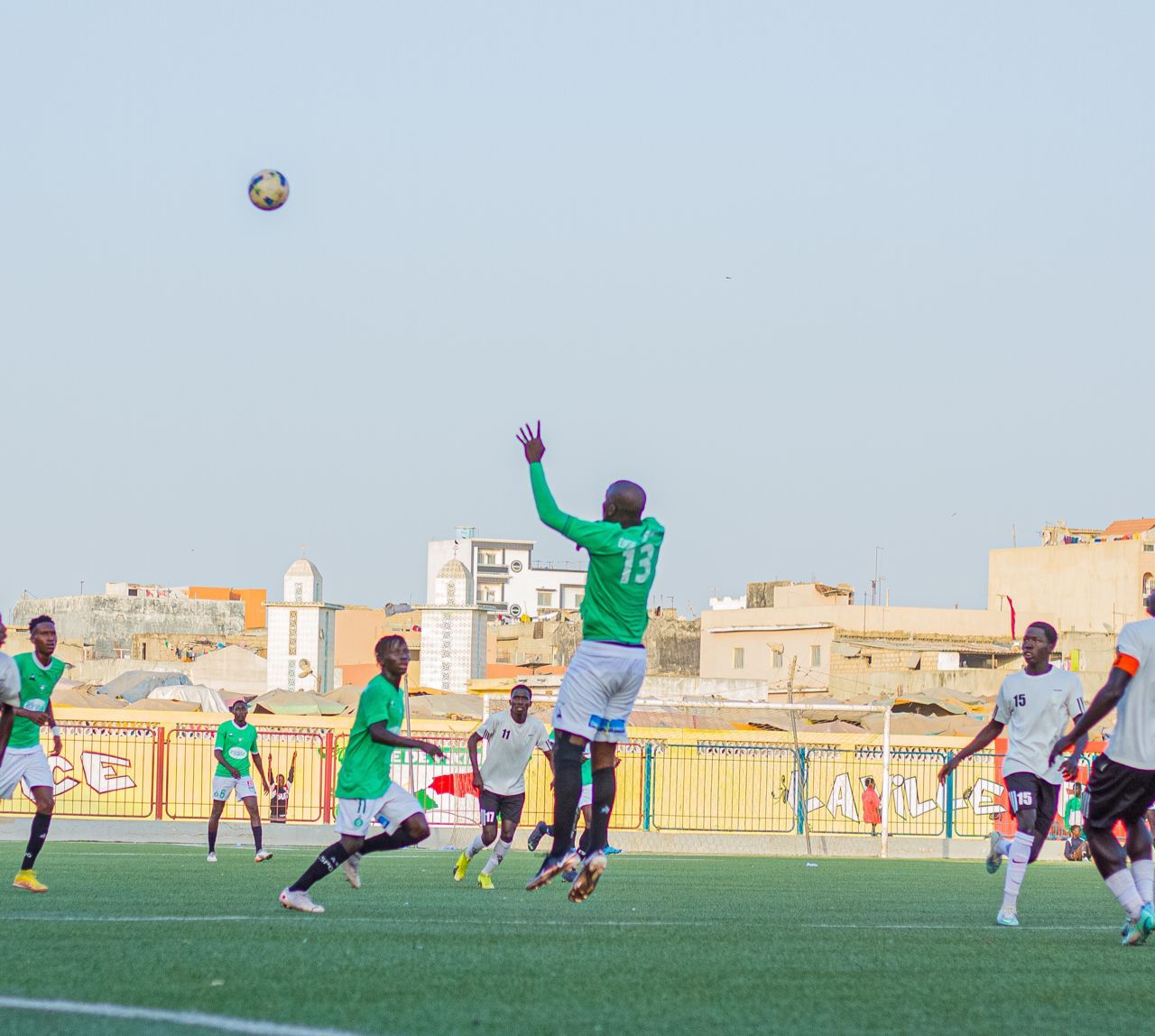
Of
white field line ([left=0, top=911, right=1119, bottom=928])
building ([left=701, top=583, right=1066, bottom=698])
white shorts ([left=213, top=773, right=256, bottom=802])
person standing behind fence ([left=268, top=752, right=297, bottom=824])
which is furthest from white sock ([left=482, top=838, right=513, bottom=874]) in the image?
building ([left=701, top=583, right=1066, bottom=698])

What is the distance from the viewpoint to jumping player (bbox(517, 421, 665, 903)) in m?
8.28

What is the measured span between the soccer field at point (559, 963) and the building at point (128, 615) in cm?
9234

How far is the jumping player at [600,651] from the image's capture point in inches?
326

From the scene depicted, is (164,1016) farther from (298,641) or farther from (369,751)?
(298,641)

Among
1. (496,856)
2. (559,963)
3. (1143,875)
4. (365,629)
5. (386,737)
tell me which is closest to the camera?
(559,963)

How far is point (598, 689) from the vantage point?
8.57 metres

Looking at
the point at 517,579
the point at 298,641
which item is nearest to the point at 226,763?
the point at 298,641

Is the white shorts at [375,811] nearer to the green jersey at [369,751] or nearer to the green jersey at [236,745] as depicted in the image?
the green jersey at [369,751]

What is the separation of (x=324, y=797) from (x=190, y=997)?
2129 cm

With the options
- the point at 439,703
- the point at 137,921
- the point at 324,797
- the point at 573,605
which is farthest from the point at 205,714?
the point at 573,605

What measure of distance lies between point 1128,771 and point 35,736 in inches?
305

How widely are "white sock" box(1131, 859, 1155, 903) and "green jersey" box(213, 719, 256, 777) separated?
1224 centimetres

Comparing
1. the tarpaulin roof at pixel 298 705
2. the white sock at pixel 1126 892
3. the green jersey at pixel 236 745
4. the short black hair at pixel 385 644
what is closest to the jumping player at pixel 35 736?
the short black hair at pixel 385 644

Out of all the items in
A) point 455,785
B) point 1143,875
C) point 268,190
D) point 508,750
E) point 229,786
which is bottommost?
point 455,785
